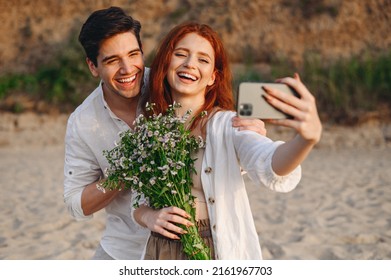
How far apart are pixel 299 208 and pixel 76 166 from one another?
4.30 meters

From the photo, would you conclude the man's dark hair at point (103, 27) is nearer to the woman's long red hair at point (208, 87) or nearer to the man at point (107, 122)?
the man at point (107, 122)

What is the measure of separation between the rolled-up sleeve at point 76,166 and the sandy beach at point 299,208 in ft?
7.92

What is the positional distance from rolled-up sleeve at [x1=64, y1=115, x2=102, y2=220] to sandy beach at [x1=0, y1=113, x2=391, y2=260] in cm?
241

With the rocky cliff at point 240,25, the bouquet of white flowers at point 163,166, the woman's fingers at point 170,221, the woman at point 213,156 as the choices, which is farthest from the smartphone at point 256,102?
the rocky cliff at point 240,25

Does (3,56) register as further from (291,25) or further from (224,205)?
(224,205)

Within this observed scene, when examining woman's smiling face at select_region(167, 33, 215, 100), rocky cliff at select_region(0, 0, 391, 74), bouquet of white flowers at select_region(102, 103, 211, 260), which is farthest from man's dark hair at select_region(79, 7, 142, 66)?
rocky cliff at select_region(0, 0, 391, 74)

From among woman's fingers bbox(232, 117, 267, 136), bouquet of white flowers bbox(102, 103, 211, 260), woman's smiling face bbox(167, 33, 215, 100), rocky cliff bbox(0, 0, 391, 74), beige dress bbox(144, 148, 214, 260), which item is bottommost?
beige dress bbox(144, 148, 214, 260)

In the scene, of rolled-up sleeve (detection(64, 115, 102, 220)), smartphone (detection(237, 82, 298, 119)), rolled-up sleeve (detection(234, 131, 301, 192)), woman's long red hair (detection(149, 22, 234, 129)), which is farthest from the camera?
rolled-up sleeve (detection(64, 115, 102, 220))

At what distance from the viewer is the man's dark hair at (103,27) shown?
9.62ft

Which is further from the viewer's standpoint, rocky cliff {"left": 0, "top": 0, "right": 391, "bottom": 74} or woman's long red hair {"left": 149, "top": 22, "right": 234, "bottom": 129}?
rocky cliff {"left": 0, "top": 0, "right": 391, "bottom": 74}

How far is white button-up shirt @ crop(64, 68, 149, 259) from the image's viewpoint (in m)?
3.07

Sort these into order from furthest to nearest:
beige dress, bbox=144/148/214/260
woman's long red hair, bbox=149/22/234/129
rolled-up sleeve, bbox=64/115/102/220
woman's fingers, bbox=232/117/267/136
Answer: rolled-up sleeve, bbox=64/115/102/220 → woman's long red hair, bbox=149/22/234/129 → beige dress, bbox=144/148/214/260 → woman's fingers, bbox=232/117/267/136

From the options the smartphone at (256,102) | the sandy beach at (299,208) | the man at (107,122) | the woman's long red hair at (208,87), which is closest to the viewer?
the smartphone at (256,102)

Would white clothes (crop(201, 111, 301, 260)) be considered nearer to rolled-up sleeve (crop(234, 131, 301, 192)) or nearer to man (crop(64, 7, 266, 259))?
rolled-up sleeve (crop(234, 131, 301, 192))
